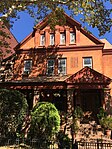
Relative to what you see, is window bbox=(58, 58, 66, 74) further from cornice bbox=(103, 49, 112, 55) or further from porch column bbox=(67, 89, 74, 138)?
cornice bbox=(103, 49, 112, 55)

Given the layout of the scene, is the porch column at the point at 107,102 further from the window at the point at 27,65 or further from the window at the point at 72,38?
the window at the point at 27,65

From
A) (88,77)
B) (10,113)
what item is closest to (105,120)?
(88,77)

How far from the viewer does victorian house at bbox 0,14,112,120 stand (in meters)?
22.6

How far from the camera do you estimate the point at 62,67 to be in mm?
26281

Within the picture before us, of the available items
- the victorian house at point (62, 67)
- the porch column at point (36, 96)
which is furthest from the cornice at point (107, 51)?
the porch column at point (36, 96)

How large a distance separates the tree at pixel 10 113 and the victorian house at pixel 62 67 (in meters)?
5.55

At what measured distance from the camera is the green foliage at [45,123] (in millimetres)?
16453

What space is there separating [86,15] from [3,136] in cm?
1177

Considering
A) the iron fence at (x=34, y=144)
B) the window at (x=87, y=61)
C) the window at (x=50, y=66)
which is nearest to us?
the iron fence at (x=34, y=144)

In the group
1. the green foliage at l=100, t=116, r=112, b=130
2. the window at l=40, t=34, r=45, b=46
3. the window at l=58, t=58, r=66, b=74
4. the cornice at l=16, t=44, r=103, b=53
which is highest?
the window at l=40, t=34, r=45, b=46

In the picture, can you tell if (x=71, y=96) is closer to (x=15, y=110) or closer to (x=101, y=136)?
(x=101, y=136)

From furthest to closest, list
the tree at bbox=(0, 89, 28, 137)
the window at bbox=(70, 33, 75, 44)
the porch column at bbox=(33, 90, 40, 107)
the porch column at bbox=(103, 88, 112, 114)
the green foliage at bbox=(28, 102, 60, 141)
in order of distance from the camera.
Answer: the window at bbox=(70, 33, 75, 44), the porch column at bbox=(33, 90, 40, 107), the porch column at bbox=(103, 88, 112, 114), the tree at bbox=(0, 89, 28, 137), the green foliage at bbox=(28, 102, 60, 141)

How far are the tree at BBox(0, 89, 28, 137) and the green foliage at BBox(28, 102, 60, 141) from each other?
3.82ft

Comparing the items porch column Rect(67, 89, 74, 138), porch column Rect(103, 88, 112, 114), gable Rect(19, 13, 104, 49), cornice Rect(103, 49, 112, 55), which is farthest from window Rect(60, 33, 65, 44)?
porch column Rect(103, 88, 112, 114)
